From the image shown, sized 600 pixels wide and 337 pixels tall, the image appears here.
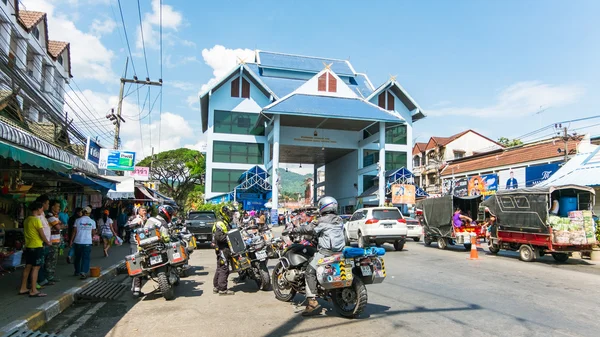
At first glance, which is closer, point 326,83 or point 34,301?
point 34,301

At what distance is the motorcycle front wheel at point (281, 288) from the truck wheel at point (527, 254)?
9563mm

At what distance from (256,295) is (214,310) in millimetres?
1293

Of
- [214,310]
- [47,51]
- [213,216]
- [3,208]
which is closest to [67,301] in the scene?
[214,310]

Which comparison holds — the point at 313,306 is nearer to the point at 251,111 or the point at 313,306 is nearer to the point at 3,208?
the point at 3,208

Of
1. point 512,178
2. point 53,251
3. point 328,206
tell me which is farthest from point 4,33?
point 512,178

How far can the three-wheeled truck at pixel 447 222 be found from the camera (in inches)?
637

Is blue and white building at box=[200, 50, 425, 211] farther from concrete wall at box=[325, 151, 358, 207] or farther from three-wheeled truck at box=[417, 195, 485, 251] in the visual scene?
three-wheeled truck at box=[417, 195, 485, 251]

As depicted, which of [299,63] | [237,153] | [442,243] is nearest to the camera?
[442,243]

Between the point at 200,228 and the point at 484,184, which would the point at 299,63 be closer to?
the point at 484,184

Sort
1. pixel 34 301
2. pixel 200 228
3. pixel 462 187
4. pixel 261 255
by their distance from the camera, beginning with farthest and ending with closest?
pixel 462 187 → pixel 200 228 → pixel 261 255 → pixel 34 301

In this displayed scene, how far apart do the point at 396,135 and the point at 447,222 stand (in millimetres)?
26090

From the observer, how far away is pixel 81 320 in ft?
20.2

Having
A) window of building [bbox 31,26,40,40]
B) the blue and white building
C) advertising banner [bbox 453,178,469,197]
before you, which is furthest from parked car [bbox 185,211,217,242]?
advertising banner [bbox 453,178,469,197]

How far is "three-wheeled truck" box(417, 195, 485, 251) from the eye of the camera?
53.1 feet
